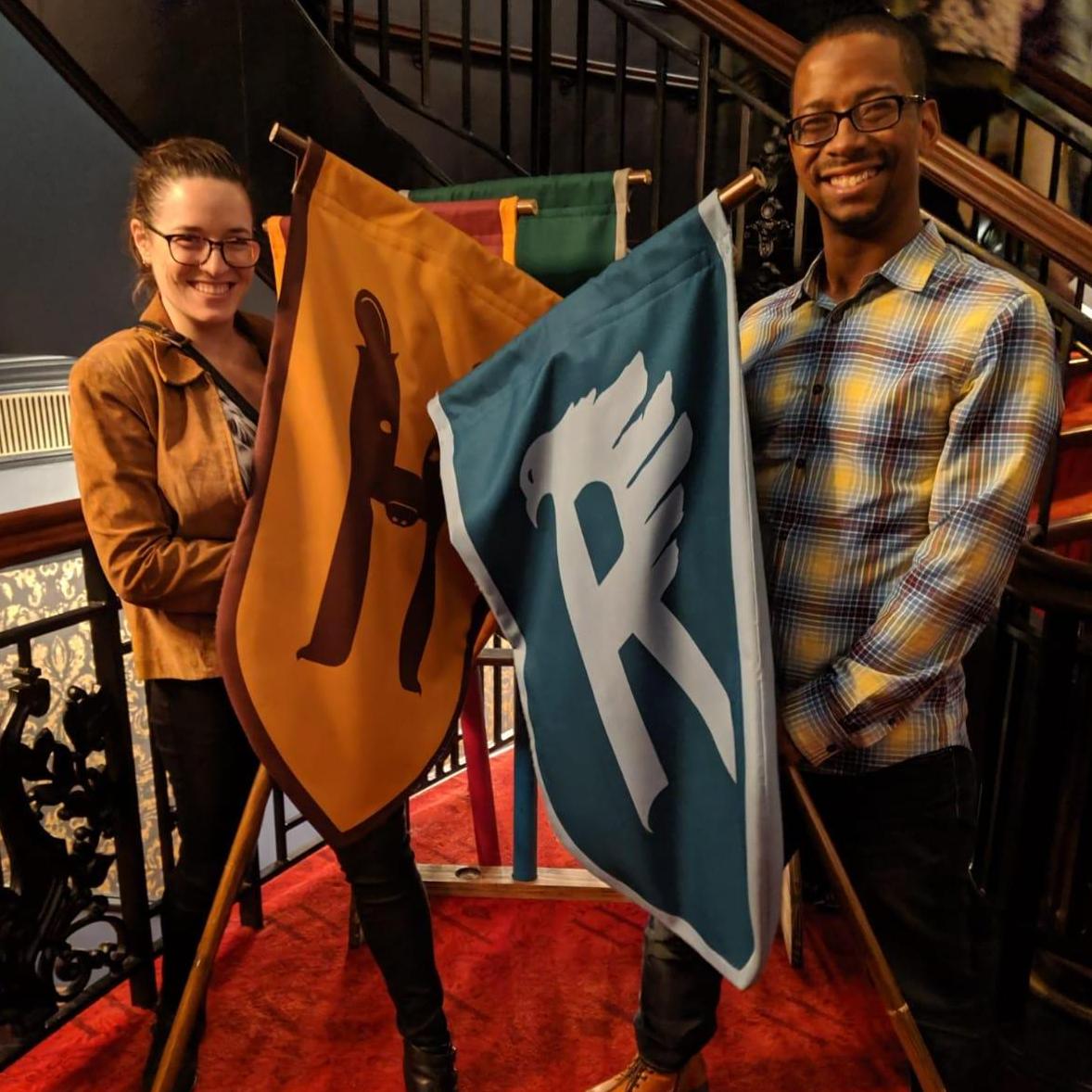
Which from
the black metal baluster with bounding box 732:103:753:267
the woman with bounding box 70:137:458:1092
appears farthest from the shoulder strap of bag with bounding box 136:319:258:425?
the black metal baluster with bounding box 732:103:753:267

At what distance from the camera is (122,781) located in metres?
1.71

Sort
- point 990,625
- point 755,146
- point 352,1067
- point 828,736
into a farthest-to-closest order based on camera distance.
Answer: point 755,146
point 990,625
point 352,1067
point 828,736

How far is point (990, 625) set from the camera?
1764 mm

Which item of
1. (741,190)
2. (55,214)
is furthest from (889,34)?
(55,214)

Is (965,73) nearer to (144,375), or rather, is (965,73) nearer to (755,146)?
(755,146)

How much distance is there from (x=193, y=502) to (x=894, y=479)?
3.00 ft

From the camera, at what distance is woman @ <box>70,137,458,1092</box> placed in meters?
1.25

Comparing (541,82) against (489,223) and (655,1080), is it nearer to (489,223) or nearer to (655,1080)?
(489,223)

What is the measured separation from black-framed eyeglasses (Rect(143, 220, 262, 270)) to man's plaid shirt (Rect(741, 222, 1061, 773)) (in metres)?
0.74

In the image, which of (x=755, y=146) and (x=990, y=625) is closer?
(x=990, y=625)

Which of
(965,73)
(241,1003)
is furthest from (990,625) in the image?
(965,73)

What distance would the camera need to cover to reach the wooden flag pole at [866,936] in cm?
111

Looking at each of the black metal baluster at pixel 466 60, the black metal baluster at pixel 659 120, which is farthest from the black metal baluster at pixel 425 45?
the black metal baluster at pixel 659 120

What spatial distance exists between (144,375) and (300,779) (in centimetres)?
60
